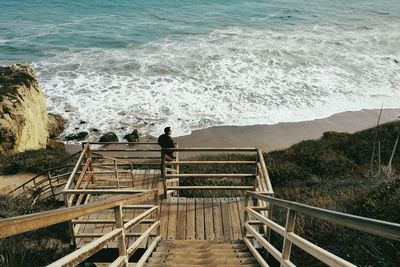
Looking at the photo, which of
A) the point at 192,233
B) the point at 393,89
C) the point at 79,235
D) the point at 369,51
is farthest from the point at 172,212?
the point at 369,51

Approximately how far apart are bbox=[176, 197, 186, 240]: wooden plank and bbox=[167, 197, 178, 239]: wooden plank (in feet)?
0.24

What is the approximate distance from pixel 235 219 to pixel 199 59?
24.1 m

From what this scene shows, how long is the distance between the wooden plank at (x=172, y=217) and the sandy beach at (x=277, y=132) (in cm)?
1035

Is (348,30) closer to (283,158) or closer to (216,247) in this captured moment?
(283,158)

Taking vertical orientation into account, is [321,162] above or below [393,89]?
below

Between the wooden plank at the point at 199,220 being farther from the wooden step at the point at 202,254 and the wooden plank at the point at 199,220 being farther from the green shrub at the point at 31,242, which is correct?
the green shrub at the point at 31,242

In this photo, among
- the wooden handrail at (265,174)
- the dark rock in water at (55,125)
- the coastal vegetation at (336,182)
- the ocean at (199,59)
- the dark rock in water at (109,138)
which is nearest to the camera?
the coastal vegetation at (336,182)

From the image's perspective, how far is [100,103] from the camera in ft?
78.9

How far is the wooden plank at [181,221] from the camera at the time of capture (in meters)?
8.02

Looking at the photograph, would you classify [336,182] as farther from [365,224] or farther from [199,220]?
[365,224]

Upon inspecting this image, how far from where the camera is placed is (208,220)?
8.47 metres

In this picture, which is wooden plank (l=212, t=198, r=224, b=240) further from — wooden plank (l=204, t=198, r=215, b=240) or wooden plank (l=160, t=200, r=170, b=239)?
wooden plank (l=160, t=200, r=170, b=239)

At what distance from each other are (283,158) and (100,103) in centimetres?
1300

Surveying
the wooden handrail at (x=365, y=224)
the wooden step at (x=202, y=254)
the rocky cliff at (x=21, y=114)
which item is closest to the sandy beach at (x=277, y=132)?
Answer: the rocky cliff at (x=21, y=114)
